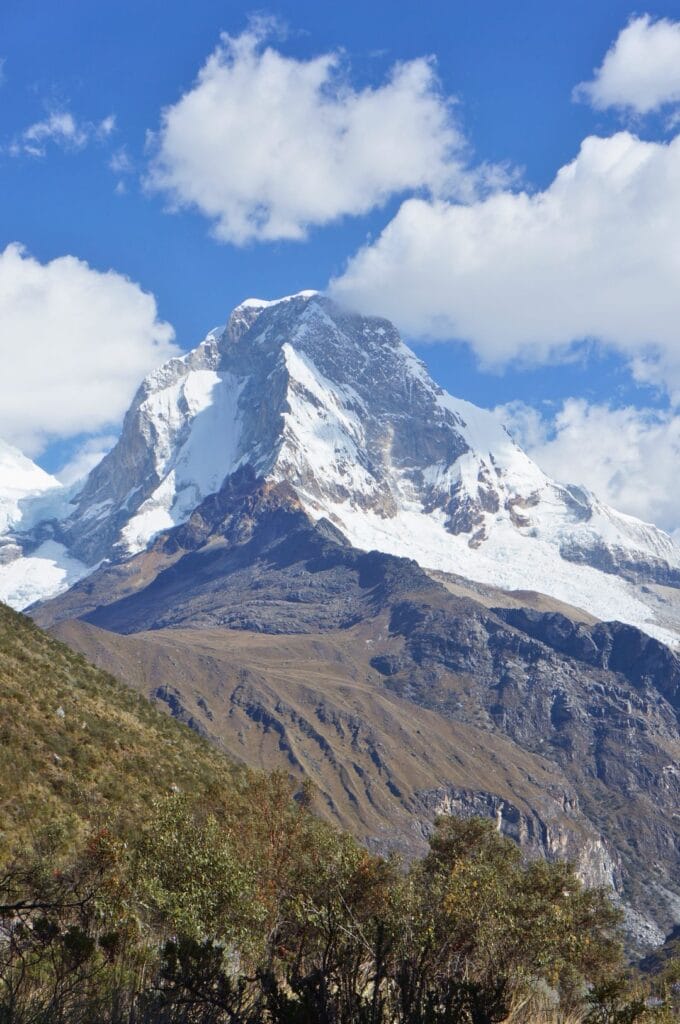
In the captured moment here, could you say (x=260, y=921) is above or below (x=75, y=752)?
above

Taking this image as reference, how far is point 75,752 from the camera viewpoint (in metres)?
54.2

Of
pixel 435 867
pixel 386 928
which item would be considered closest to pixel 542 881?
pixel 435 867

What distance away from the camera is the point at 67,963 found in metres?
19.2

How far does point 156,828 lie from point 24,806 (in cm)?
1447

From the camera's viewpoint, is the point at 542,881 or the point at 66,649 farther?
the point at 66,649

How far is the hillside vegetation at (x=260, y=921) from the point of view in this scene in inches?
690

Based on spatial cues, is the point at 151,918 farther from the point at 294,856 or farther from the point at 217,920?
the point at 294,856

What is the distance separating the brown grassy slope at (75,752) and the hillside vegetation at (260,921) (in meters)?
0.26

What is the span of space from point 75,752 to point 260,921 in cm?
3095

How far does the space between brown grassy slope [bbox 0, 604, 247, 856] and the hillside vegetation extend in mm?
259

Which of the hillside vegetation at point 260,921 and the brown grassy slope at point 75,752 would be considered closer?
the hillside vegetation at point 260,921

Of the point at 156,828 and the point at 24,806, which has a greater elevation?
the point at 156,828

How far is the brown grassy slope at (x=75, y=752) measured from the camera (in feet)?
146

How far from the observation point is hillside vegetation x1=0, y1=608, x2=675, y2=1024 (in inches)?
690
